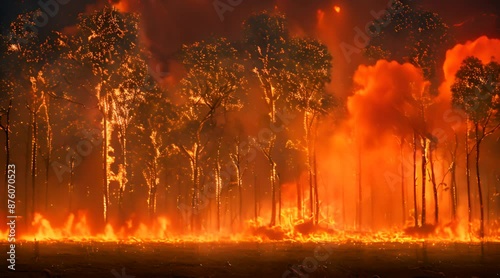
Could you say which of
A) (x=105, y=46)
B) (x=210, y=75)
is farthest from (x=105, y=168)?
(x=210, y=75)

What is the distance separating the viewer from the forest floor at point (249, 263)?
29.5 m

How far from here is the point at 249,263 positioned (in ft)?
112

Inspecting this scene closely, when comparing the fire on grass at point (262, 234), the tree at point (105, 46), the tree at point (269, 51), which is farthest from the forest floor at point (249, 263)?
the tree at point (269, 51)

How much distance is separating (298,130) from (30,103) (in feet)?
92.7

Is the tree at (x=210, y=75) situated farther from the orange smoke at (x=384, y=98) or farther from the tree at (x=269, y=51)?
the orange smoke at (x=384, y=98)

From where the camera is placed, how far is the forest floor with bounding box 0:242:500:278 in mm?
29484

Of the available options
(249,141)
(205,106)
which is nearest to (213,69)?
(205,106)

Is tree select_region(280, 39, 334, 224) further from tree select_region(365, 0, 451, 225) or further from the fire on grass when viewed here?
tree select_region(365, 0, 451, 225)

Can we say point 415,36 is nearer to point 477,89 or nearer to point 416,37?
point 416,37

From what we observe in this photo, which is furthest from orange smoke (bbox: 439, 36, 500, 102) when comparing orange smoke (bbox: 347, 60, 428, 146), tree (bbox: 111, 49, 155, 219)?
tree (bbox: 111, 49, 155, 219)

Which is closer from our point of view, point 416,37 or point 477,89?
point 477,89

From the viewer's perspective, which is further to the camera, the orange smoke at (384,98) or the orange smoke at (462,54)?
the orange smoke at (462,54)

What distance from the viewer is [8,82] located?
181ft

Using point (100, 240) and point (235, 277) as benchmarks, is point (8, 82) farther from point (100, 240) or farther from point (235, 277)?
point (235, 277)
